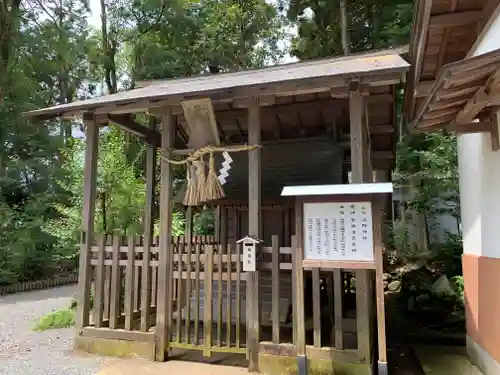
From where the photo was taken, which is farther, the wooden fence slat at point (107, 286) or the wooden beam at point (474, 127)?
the wooden fence slat at point (107, 286)

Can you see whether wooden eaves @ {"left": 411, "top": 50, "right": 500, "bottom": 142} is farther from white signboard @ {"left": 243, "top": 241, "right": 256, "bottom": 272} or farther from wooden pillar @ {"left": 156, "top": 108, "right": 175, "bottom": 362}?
wooden pillar @ {"left": 156, "top": 108, "right": 175, "bottom": 362}

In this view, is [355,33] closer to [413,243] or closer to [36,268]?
[413,243]

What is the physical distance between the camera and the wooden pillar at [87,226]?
5.48 meters

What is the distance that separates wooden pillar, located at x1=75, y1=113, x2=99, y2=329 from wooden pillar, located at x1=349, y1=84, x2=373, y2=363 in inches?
148

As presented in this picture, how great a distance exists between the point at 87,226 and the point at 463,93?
501 cm

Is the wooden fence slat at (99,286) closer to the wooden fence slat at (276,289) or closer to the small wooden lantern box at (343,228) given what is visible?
the wooden fence slat at (276,289)

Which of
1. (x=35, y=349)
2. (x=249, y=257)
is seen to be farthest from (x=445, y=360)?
(x=35, y=349)

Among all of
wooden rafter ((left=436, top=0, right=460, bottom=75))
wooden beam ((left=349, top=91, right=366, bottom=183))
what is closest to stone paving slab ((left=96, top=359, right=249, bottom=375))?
wooden beam ((left=349, top=91, right=366, bottom=183))

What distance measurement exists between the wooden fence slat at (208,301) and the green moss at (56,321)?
389 centimetres

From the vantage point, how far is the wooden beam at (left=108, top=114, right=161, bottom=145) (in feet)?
19.5

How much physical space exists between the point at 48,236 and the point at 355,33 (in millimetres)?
13582

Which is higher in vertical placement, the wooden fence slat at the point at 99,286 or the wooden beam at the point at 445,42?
→ the wooden beam at the point at 445,42

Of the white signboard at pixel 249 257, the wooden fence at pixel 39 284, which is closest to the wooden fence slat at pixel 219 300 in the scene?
the white signboard at pixel 249 257

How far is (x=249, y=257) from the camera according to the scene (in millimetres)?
4605
